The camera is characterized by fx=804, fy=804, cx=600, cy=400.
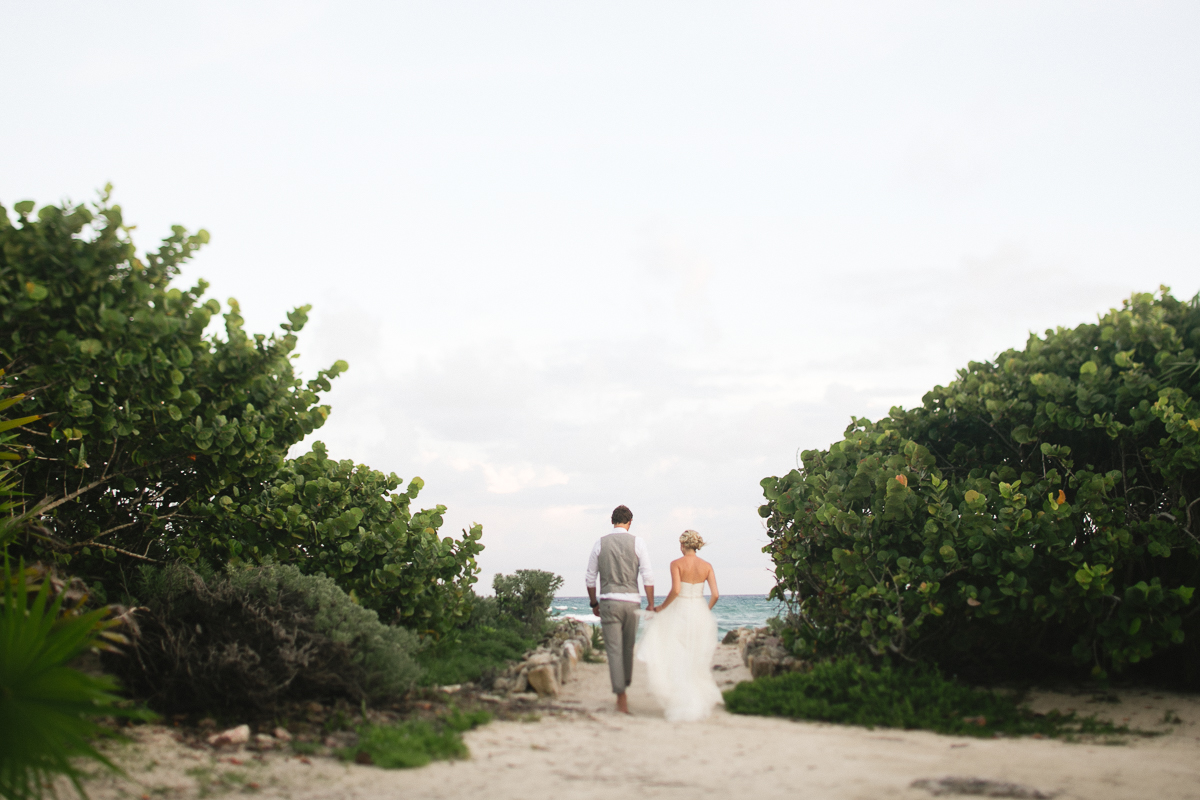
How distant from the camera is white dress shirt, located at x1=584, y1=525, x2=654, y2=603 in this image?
10.4m

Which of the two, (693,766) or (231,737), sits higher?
(231,737)

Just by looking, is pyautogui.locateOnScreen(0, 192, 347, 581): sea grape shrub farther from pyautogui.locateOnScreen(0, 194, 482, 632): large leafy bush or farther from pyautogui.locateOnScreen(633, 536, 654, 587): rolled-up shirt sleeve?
pyautogui.locateOnScreen(633, 536, 654, 587): rolled-up shirt sleeve

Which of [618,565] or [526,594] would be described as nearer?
[618,565]

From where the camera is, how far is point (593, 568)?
1063cm

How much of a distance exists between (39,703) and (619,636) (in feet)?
21.3

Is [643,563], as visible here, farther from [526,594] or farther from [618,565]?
[526,594]

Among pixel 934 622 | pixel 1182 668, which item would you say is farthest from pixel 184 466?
pixel 1182 668

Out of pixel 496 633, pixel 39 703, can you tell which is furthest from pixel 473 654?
pixel 39 703

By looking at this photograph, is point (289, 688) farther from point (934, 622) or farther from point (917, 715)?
point (934, 622)

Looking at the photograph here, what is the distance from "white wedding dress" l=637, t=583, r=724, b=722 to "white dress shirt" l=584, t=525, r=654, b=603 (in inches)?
17.6

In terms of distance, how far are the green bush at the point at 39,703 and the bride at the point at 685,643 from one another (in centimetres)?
633

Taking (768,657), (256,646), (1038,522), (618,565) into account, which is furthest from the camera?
(768,657)

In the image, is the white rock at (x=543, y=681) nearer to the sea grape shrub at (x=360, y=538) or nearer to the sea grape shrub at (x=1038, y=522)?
the sea grape shrub at (x=360, y=538)

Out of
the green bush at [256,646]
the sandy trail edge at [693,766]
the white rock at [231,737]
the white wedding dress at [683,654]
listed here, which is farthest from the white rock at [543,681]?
the white rock at [231,737]
